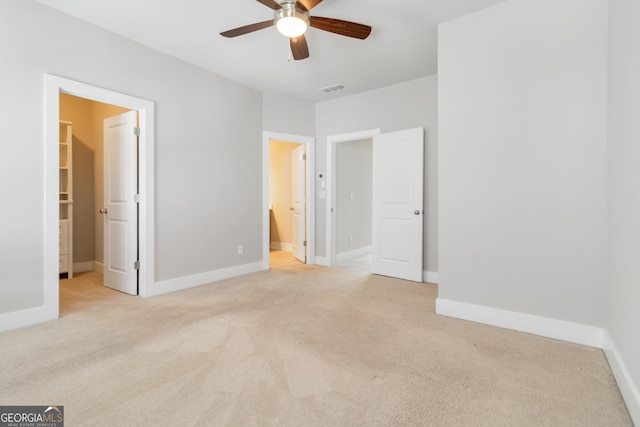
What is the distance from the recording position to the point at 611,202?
7.24 feet

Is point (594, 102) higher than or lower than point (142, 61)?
lower

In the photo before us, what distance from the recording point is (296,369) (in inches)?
80.0

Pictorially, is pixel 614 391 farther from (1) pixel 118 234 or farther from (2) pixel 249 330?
(1) pixel 118 234

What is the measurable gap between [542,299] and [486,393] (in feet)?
4.01

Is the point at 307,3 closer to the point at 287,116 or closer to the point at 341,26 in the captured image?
the point at 341,26

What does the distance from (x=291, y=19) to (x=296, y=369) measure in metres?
2.52

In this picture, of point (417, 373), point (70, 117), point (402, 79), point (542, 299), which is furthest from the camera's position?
point (70, 117)

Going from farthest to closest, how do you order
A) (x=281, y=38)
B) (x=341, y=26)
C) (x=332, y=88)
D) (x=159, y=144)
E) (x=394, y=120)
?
(x=332, y=88) < (x=394, y=120) < (x=159, y=144) < (x=281, y=38) < (x=341, y=26)

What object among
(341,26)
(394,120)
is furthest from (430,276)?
(341,26)

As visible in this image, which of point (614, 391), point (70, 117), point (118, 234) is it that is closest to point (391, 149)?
point (614, 391)

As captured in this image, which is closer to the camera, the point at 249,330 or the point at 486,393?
the point at 486,393

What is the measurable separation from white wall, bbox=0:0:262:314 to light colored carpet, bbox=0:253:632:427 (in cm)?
76

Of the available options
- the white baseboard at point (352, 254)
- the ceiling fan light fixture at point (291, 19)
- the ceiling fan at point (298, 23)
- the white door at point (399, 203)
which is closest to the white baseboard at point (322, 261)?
the white baseboard at point (352, 254)

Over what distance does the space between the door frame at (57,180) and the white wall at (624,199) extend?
4.08 metres
